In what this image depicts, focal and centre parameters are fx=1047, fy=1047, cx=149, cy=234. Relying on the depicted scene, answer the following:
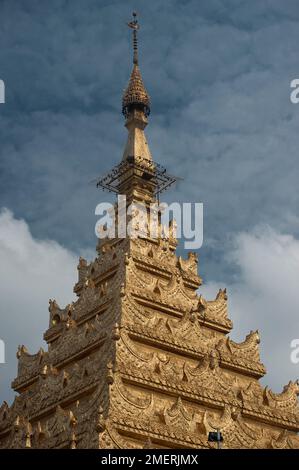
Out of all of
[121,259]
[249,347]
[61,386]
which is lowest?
[61,386]

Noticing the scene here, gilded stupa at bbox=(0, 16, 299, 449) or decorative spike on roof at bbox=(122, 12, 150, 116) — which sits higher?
decorative spike on roof at bbox=(122, 12, 150, 116)

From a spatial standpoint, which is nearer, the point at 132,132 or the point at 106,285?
the point at 106,285

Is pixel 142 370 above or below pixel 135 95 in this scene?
below

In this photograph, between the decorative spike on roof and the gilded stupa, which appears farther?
the decorative spike on roof

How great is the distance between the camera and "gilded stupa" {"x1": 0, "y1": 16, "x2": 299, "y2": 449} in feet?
128

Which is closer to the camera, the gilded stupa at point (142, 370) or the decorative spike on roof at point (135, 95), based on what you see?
the gilded stupa at point (142, 370)

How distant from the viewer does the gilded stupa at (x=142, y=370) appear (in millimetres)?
38906

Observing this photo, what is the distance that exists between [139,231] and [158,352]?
7.96 m

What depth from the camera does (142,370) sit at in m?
41.0

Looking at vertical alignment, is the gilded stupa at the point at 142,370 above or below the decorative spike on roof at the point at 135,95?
below

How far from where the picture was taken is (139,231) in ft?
163
